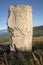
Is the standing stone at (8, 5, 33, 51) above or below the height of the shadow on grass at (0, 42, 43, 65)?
above

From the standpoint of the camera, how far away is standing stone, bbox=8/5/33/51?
10.2 meters

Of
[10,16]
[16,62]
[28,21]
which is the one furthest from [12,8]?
[16,62]

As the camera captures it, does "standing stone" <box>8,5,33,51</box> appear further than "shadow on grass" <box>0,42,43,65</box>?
Yes

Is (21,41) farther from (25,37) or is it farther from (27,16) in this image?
(27,16)

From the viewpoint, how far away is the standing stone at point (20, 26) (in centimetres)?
1024

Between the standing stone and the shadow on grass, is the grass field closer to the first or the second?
the shadow on grass

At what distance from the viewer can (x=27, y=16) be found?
1032 centimetres

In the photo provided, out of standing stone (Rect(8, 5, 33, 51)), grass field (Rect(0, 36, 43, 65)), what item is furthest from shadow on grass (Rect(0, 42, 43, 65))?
standing stone (Rect(8, 5, 33, 51))

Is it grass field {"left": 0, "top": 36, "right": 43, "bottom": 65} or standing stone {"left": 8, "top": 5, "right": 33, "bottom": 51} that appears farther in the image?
standing stone {"left": 8, "top": 5, "right": 33, "bottom": 51}

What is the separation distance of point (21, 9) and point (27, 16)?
0.52 metres

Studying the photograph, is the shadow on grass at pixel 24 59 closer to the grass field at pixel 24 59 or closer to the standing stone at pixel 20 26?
the grass field at pixel 24 59

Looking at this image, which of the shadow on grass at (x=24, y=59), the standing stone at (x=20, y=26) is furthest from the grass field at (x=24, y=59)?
the standing stone at (x=20, y=26)

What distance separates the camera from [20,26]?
10305mm

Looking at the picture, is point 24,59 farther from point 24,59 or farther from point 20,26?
point 20,26
